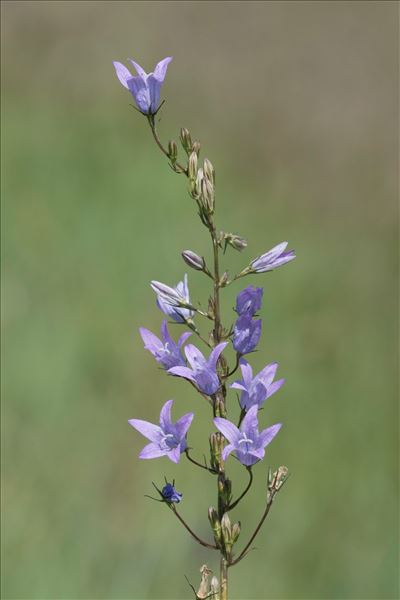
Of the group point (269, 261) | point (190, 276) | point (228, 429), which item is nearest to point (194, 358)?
point (228, 429)

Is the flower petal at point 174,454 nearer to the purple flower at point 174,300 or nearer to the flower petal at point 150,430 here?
the flower petal at point 150,430

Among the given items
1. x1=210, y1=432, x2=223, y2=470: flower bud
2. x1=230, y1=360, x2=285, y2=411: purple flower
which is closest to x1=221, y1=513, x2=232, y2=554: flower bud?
x1=210, y1=432, x2=223, y2=470: flower bud

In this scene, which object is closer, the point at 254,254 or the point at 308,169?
the point at 254,254

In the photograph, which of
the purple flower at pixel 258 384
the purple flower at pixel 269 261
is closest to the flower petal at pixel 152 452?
the purple flower at pixel 258 384

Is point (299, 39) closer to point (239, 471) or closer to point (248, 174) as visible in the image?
point (248, 174)

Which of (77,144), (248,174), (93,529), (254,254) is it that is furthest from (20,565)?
(248,174)

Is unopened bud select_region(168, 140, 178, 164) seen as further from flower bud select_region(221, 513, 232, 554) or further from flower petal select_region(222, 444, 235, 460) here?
flower bud select_region(221, 513, 232, 554)

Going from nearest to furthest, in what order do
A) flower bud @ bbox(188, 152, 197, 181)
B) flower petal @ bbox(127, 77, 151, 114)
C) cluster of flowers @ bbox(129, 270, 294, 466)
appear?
cluster of flowers @ bbox(129, 270, 294, 466) < flower bud @ bbox(188, 152, 197, 181) < flower petal @ bbox(127, 77, 151, 114)
